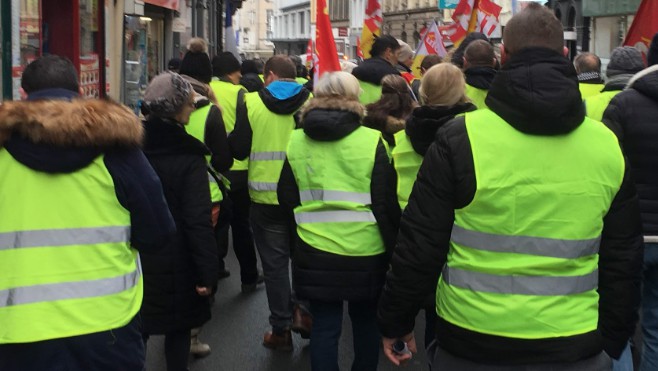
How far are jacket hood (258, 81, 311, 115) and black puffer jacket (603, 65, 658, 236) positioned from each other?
7.73ft

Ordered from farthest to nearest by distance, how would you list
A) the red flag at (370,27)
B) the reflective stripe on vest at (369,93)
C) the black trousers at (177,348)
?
the red flag at (370,27), the reflective stripe on vest at (369,93), the black trousers at (177,348)

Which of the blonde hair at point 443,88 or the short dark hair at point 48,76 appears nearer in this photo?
the short dark hair at point 48,76

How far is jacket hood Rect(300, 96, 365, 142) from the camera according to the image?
4828mm

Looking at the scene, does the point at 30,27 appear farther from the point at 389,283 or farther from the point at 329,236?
the point at 389,283

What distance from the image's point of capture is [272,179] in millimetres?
6523

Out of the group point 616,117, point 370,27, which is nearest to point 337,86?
point 616,117

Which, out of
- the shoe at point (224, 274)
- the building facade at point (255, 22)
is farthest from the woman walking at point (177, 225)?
the building facade at point (255, 22)

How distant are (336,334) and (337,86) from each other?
1273mm

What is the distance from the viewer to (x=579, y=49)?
27.7 metres

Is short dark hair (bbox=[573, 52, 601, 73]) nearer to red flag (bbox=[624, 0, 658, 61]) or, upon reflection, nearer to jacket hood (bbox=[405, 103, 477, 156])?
red flag (bbox=[624, 0, 658, 61])

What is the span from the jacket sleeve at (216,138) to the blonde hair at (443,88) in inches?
71.2

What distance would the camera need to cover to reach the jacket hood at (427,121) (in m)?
4.66

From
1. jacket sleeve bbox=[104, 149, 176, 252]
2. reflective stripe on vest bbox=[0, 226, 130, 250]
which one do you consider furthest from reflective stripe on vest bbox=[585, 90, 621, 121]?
reflective stripe on vest bbox=[0, 226, 130, 250]

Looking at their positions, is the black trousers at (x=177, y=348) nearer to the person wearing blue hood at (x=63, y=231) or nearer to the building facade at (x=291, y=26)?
A: the person wearing blue hood at (x=63, y=231)
